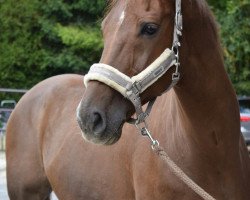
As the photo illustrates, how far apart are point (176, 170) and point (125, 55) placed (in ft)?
2.32

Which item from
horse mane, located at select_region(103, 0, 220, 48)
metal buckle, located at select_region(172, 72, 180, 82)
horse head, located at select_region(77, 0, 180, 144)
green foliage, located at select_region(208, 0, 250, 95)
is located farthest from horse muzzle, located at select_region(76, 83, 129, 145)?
green foliage, located at select_region(208, 0, 250, 95)

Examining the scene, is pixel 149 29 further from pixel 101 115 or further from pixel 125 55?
pixel 101 115

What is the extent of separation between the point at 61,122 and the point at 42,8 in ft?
52.9

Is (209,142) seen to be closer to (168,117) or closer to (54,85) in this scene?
(168,117)

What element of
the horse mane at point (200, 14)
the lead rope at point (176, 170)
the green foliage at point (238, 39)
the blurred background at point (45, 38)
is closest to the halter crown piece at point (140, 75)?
the horse mane at point (200, 14)

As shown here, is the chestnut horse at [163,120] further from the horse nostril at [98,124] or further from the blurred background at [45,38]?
the blurred background at [45,38]

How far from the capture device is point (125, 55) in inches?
110

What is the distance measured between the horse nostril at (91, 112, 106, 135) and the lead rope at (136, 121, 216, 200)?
0.37 metres

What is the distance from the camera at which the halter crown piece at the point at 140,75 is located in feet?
9.05

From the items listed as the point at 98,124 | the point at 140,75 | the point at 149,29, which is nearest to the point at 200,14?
the point at 149,29

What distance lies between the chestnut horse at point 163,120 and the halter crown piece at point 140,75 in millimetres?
28

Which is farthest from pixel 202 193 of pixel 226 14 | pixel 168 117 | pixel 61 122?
pixel 226 14

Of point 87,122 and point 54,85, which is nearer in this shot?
point 87,122

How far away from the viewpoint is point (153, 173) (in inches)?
129
